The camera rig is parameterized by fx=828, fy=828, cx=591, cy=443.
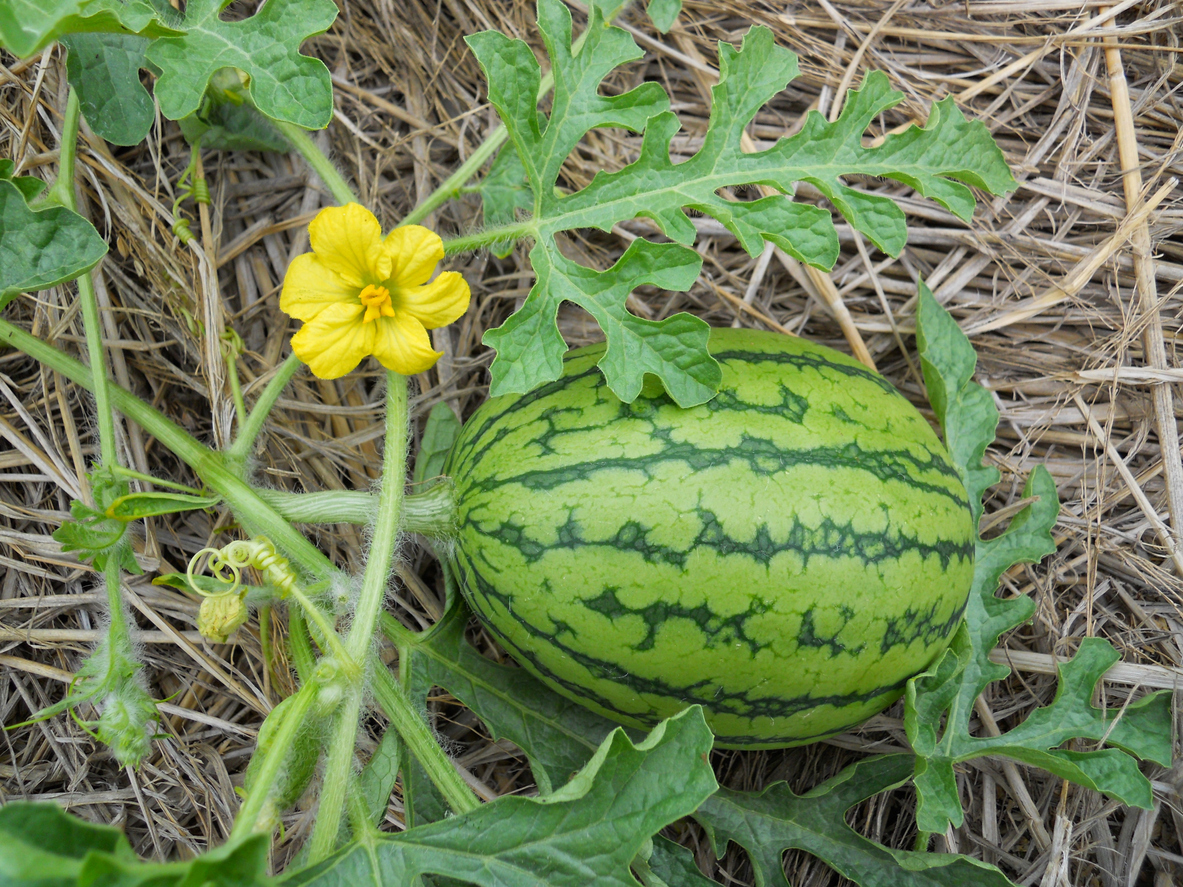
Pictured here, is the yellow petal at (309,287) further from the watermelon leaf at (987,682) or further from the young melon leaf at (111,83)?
the watermelon leaf at (987,682)

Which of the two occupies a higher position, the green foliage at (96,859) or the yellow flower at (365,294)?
the yellow flower at (365,294)

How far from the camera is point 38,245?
1800 millimetres

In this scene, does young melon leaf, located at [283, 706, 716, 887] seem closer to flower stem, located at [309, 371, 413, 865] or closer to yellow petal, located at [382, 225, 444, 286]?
flower stem, located at [309, 371, 413, 865]

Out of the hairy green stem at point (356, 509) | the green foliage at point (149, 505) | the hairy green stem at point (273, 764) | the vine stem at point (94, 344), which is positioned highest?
the vine stem at point (94, 344)

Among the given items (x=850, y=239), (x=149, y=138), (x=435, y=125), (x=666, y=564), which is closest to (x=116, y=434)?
(x=149, y=138)

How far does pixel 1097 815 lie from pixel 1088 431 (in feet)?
3.58

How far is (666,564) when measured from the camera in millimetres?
1768

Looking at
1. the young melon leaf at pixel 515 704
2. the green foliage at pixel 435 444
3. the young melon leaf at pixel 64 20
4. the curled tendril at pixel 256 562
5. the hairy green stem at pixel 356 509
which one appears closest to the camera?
the young melon leaf at pixel 64 20

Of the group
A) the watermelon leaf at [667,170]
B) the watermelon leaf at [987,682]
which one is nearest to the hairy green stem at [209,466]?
the watermelon leaf at [667,170]

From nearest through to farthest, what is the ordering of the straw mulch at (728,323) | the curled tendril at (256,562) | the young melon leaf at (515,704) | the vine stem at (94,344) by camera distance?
the curled tendril at (256,562) → the vine stem at (94,344) → the young melon leaf at (515,704) → the straw mulch at (728,323)

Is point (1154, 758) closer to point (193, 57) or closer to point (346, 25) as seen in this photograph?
point (193, 57)

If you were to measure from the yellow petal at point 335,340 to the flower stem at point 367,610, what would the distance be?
0.53ft

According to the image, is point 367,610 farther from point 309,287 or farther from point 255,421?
point 309,287

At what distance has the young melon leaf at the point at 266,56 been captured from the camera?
5.80 feet
